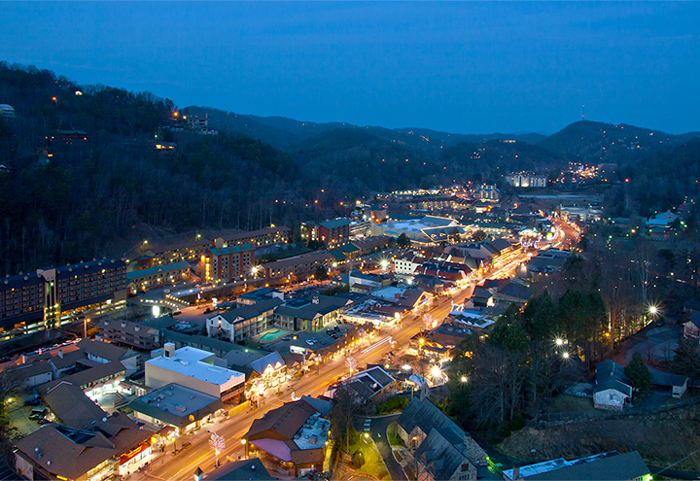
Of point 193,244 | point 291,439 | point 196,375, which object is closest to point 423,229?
point 193,244

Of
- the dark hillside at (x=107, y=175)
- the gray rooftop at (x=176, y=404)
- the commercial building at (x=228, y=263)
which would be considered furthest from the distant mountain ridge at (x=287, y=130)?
the gray rooftop at (x=176, y=404)

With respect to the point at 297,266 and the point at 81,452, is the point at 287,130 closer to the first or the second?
the point at 297,266

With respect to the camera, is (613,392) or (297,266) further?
(297,266)

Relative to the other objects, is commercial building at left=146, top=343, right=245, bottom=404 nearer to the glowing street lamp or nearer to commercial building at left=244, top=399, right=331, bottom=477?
commercial building at left=244, top=399, right=331, bottom=477

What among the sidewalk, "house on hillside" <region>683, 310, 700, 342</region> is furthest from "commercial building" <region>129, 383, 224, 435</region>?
"house on hillside" <region>683, 310, 700, 342</region>

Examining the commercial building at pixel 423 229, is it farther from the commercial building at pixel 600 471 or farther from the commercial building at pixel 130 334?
the commercial building at pixel 600 471
